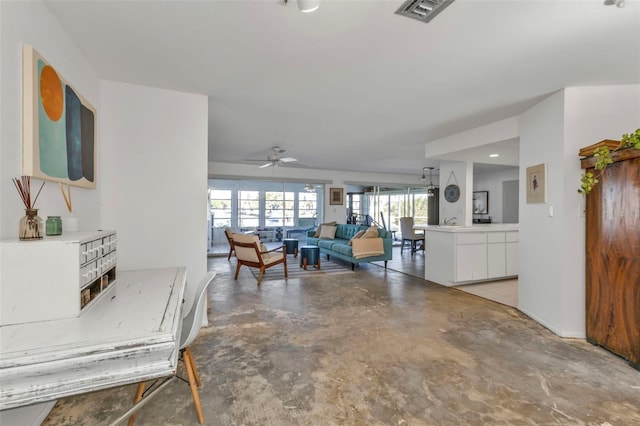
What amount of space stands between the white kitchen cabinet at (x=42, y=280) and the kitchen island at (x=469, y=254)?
4.49m

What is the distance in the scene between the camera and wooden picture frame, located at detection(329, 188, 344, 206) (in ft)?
28.1

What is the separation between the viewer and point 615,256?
7.93ft

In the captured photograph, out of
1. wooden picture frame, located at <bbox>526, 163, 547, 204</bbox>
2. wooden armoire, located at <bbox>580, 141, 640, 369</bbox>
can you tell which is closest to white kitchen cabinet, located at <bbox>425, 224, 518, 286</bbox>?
wooden picture frame, located at <bbox>526, 163, 547, 204</bbox>

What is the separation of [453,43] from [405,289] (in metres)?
3.40

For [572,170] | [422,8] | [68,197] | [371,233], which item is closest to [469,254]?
[371,233]

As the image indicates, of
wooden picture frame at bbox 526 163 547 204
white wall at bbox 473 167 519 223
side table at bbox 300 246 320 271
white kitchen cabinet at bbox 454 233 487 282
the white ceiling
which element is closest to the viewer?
the white ceiling

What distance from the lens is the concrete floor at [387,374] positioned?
1.72 m

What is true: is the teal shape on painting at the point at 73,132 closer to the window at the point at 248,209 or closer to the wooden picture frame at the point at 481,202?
the window at the point at 248,209

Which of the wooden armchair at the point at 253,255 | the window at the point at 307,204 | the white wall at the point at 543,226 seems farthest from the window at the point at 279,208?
the white wall at the point at 543,226

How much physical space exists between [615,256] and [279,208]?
8128 millimetres

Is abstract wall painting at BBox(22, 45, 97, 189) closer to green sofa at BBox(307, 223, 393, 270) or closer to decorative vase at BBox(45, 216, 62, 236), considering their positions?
decorative vase at BBox(45, 216, 62, 236)

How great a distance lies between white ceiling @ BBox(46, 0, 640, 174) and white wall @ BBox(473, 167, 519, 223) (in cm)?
520

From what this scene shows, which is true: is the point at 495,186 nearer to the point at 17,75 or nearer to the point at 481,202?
the point at 481,202

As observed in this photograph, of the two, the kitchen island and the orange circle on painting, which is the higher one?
the orange circle on painting
